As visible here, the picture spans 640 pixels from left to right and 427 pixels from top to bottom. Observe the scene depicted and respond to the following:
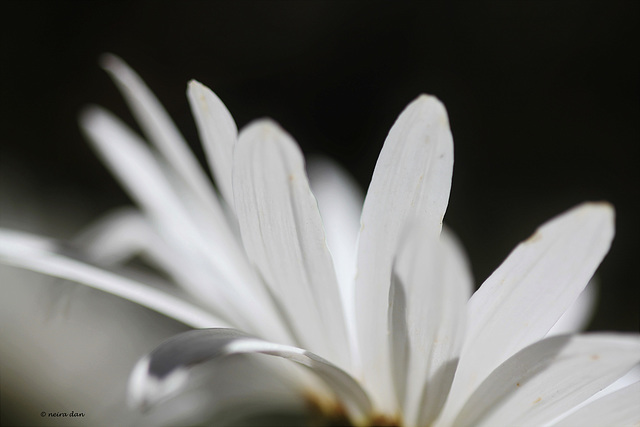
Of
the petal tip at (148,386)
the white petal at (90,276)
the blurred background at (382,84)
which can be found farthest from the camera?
the blurred background at (382,84)

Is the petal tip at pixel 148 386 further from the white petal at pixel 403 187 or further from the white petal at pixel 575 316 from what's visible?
the white petal at pixel 575 316

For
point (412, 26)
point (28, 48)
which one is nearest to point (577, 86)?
point (412, 26)

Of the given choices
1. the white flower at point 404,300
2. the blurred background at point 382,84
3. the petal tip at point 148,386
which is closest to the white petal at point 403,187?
the white flower at point 404,300

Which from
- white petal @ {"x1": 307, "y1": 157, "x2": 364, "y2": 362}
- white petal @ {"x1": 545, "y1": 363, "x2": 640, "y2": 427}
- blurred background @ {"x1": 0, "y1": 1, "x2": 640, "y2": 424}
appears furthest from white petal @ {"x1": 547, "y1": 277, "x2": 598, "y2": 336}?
blurred background @ {"x1": 0, "y1": 1, "x2": 640, "y2": 424}

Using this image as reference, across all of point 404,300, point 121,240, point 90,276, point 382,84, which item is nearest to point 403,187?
point 404,300

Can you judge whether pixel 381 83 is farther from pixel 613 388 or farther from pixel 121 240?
pixel 613 388

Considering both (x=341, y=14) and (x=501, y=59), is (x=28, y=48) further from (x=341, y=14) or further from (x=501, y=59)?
(x=501, y=59)
